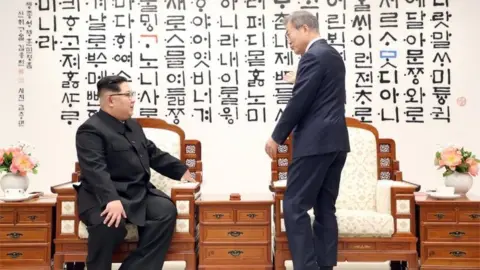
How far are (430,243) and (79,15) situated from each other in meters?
→ 3.29

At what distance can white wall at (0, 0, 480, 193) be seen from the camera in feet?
15.9

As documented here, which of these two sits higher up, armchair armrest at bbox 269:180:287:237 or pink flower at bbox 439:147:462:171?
pink flower at bbox 439:147:462:171

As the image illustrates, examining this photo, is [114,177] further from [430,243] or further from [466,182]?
[466,182]

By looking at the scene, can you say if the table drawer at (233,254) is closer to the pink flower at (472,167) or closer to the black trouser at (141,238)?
the black trouser at (141,238)

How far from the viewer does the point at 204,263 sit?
3.82m

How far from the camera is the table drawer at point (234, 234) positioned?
151 inches

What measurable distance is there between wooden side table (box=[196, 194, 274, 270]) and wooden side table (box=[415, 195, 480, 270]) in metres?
1.03

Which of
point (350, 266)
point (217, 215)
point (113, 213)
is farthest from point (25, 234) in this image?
point (350, 266)

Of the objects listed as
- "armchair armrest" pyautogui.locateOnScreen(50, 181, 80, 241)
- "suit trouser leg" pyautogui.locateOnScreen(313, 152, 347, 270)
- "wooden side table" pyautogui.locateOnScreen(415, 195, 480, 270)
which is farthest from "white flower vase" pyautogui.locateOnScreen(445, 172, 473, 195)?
"armchair armrest" pyautogui.locateOnScreen(50, 181, 80, 241)

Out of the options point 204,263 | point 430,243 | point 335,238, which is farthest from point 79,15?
point 430,243

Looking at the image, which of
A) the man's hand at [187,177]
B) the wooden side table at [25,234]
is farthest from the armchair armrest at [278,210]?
the wooden side table at [25,234]

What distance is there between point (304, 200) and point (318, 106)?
0.55 metres

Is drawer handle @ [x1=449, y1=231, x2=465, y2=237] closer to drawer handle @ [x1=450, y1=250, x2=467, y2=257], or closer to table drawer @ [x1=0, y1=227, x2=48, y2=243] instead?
drawer handle @ [x1=450, y1=250, x2=467, y2=257]

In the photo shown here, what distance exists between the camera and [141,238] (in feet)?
11.9
